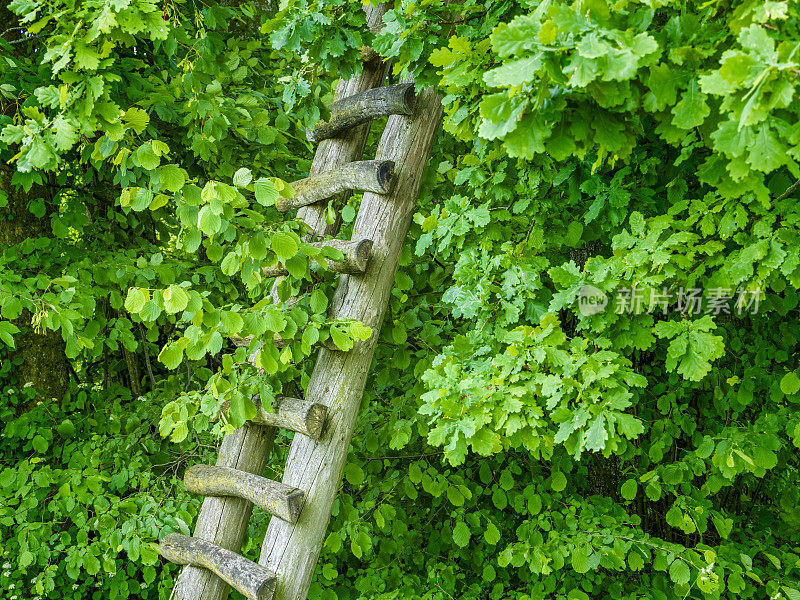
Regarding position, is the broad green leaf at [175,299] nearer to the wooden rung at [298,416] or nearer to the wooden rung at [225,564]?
the wooden rung at [298,416]

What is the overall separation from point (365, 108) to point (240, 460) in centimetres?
130

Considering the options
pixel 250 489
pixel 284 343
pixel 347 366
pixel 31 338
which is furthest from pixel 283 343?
pixel 31 338

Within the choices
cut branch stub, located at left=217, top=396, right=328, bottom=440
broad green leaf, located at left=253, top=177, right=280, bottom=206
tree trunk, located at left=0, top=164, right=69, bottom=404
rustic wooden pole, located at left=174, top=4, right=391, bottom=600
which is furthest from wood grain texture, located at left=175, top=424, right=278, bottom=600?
tree trunk, located at left=0, top=164, right=69, bottom=404

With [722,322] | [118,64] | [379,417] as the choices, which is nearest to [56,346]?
[118,64]

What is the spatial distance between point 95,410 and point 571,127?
11.5 feet

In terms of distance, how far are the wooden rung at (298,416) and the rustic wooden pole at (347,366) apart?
0.06 m

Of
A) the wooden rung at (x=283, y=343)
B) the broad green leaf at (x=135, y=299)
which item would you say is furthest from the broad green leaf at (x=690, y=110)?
the broad green leaf at (x=135, y=299)

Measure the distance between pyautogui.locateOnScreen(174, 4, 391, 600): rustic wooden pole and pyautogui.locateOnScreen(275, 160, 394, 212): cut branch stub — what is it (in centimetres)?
6

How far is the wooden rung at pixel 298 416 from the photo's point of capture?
1917mm

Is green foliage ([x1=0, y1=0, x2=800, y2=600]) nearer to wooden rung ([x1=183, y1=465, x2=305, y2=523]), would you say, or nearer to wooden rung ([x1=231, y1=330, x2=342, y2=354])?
wooden rung ([x1=231, y1=330, x2=342, y2=354])

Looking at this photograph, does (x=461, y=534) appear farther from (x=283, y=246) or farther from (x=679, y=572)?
(x=283, y=246)

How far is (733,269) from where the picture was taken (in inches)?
66.7

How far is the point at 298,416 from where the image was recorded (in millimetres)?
1923

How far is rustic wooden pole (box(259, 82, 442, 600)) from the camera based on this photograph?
1946 mm
